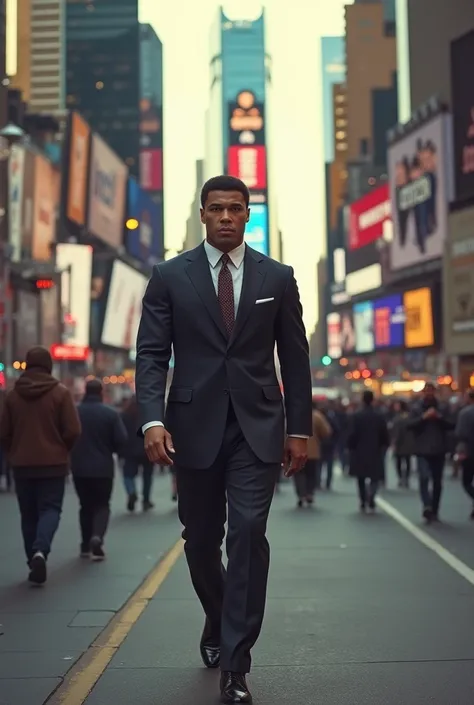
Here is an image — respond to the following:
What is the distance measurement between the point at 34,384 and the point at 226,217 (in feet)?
16.9

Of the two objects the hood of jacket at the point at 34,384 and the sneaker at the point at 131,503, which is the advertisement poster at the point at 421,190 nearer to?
the sneaker at the point at 131,503

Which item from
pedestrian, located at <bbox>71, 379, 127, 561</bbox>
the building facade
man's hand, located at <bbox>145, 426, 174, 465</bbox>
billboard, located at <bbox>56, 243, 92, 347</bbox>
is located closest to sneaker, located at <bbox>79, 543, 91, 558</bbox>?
pedestrian, located at <bbox>71, 379, 127, 561</bbox>

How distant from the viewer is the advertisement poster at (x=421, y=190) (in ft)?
249

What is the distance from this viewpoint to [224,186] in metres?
5.82

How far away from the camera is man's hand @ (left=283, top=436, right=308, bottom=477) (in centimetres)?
577

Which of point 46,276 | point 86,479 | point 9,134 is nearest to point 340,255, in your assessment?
point 46,276

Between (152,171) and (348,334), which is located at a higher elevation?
(152,171)

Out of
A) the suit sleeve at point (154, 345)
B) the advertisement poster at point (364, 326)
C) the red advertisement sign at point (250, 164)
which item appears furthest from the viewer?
the red advertisement sign at point (250, 164)

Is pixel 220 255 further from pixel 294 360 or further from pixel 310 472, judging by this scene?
pixel 310 472

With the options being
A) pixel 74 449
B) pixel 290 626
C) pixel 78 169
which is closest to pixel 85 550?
pixel 74 449

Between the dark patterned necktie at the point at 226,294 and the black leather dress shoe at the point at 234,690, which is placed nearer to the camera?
the black leather dress shoe at the point at 234,690

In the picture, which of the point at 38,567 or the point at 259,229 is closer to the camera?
the point at 38,567

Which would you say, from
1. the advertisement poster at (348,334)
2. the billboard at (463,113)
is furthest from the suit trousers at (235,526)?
the advertisement poster at (348,334)

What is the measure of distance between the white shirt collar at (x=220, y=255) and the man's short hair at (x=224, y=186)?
203 millimetres
